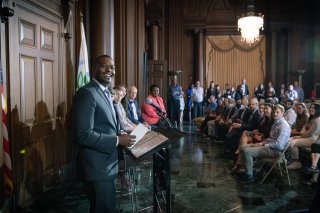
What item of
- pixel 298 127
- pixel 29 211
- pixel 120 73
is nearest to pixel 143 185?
pixel 29 211

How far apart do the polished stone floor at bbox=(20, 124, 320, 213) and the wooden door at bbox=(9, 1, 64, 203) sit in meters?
0.32

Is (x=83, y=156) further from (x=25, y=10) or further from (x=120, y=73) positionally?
(x=120, y=73)

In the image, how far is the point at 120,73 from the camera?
5.97 m

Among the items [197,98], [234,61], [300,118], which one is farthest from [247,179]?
[234,61]

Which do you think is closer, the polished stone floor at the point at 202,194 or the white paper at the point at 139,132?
the white paper at the point at 139,132

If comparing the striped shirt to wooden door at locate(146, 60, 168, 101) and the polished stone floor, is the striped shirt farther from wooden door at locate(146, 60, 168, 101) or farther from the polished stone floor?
wooden door at locate(146, 60, 168, 101)

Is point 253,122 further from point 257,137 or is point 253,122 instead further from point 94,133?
point 94,133

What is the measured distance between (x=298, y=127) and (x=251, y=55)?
805cm

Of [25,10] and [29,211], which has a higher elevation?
[25,10]

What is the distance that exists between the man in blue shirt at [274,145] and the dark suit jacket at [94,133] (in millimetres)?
2948

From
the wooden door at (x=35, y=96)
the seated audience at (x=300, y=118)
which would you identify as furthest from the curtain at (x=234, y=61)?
the wooden door at (x=35, y=96)

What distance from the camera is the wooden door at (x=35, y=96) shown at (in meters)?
3.32

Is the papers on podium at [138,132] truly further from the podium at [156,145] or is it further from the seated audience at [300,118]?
the seated audience at [300,118]

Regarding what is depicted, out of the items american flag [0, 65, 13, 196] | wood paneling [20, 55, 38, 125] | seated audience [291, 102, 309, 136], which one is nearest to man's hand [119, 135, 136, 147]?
american flag [0, 65, 13, 196]
